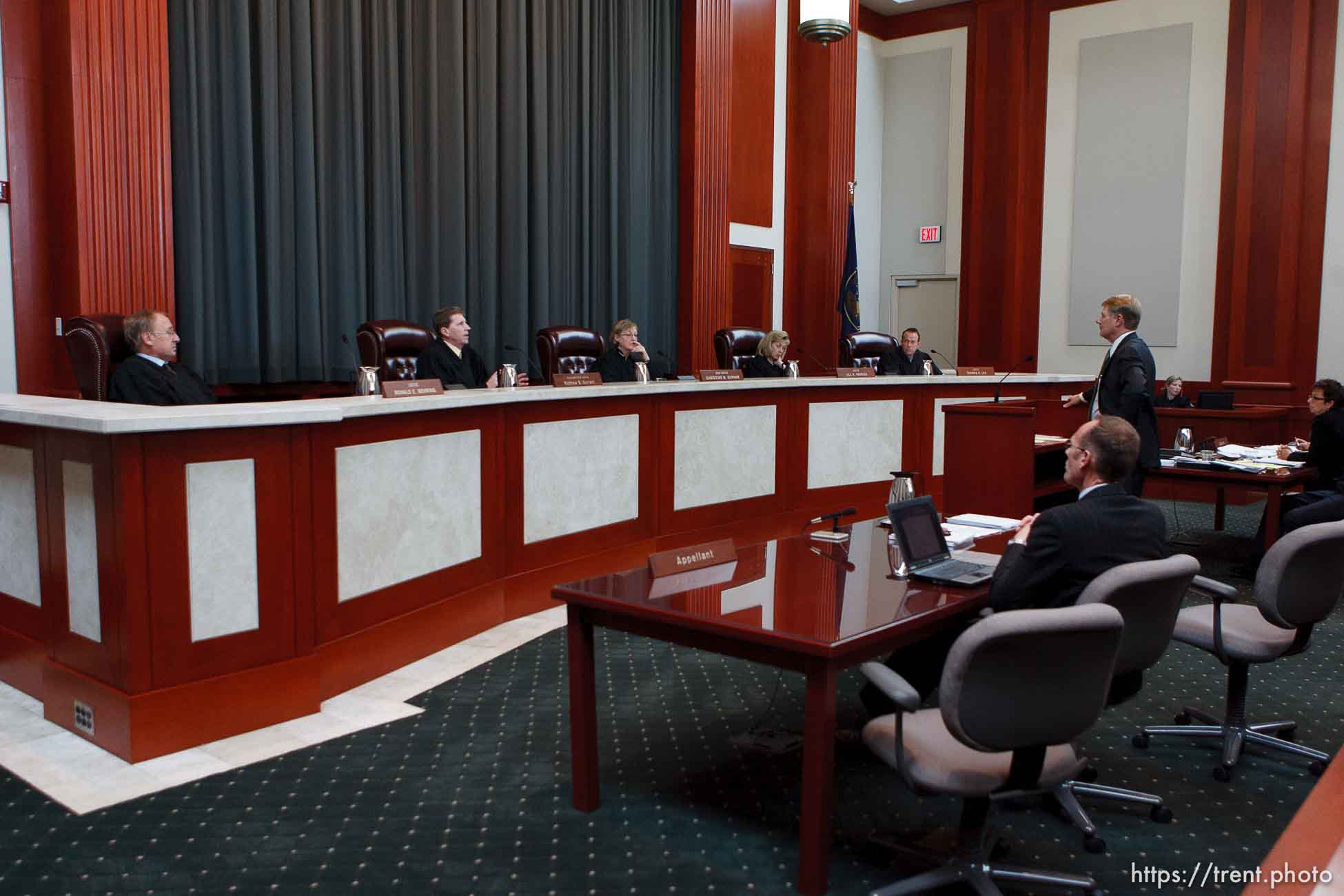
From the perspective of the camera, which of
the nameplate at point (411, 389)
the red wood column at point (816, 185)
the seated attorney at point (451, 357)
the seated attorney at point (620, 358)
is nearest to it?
the nameplate at point (411, 389)

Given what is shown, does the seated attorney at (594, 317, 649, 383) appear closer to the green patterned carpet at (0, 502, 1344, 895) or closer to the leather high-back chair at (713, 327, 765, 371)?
the leather high-back chair at (713, 327, 765, 371)

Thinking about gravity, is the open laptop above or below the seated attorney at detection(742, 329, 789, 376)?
below

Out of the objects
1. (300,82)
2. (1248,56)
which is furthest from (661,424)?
(1248,56)

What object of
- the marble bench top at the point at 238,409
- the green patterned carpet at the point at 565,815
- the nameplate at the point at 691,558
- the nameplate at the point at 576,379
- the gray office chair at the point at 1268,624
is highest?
the nameplate at the point at 576,379

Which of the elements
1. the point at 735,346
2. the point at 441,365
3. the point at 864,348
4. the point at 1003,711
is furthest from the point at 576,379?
the point at 864,348

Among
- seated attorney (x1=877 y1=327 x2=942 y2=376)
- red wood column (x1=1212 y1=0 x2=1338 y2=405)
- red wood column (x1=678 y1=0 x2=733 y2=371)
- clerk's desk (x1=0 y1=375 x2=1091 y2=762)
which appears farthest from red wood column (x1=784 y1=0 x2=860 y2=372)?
clerk's desk (x1=0 y1=375 x2=1091 y2=762)

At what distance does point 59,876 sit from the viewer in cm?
212

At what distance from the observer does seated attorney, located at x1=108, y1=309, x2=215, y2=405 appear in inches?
154

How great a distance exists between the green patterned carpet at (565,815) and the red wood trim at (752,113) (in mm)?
5857

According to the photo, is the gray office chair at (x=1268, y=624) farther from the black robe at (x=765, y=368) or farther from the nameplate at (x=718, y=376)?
the black robe at (x=765, y=368)

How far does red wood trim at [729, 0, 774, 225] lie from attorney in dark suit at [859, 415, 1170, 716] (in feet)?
19.9

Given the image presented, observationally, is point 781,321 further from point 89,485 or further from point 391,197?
point 89,485

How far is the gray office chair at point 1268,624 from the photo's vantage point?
2613mm

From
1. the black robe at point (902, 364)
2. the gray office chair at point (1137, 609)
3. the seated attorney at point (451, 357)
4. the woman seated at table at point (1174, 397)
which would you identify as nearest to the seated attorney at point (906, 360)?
the black robe at point (902, 364)
